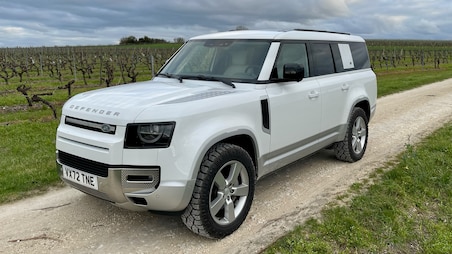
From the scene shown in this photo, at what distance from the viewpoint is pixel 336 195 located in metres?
4.82

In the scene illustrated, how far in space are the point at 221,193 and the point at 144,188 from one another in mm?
783

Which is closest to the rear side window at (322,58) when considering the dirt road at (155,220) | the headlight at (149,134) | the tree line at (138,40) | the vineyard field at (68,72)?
the dirt road at (155,220)

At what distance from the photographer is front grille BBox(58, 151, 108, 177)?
3.28 metres

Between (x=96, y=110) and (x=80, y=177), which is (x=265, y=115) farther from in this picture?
(x=80, y=177)

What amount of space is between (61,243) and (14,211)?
1.18 metres

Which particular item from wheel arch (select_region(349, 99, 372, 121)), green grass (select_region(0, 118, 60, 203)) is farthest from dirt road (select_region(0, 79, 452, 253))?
wheel arch (select_region(349, 99, 372, 121))

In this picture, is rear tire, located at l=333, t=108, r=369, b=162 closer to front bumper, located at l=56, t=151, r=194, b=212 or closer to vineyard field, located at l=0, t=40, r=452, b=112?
front bumper, located at l=56, t=151, r=194, b=212

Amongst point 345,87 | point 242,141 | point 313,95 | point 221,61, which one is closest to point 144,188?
point 242,141

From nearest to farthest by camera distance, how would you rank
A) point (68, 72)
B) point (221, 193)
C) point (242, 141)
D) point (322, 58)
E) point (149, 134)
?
point (149, 134) → point (221, 193) → point (242, 141) → point (322, 58) → point (68, 72)

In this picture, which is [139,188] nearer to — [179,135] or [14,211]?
[179,135]

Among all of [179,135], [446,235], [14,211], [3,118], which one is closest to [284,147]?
[179,135]

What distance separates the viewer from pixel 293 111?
449 centimetres

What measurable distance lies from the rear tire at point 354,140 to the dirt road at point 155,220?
148 mm

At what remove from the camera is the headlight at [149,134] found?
125 inches
